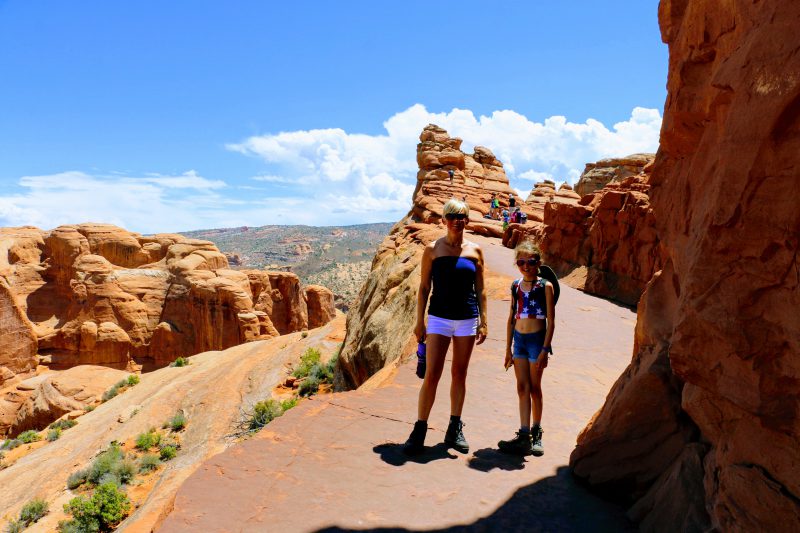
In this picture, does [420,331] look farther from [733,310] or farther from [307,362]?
[307,362]

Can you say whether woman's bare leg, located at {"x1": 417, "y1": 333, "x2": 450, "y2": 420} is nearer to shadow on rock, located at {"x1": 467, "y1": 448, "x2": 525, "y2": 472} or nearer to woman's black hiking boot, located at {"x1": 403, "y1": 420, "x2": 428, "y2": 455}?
woman's black hiking boot, located at {"x1": 403, "y1": 420, "x2": 428, "y2": 455}

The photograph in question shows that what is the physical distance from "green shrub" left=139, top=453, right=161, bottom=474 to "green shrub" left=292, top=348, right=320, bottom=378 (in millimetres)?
6285

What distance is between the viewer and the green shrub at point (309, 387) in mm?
18156

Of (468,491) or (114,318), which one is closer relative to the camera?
(468,491)

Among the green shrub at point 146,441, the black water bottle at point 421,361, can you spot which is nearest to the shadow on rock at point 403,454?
the black water bottle at point 421,361

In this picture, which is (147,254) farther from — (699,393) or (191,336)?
(699,393)

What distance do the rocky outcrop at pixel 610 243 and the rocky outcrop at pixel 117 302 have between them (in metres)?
23.2

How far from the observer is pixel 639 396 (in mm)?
3643

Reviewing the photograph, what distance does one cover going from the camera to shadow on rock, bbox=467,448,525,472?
14.5 feet

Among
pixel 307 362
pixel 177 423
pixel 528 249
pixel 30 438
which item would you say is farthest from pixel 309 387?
pixel 528 249

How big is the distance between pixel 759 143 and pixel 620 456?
→ 7.86ft

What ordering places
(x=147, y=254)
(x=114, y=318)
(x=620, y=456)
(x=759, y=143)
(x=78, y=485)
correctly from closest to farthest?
(x=759, y=143) → (x=620, y=456) → (x=78, y=485) → (x=114, y=318) → (x=147, y=254)

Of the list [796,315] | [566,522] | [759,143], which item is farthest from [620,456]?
[759,143]

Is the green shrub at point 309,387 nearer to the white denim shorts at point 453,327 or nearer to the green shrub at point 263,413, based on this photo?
the green shrub at point 263,413
